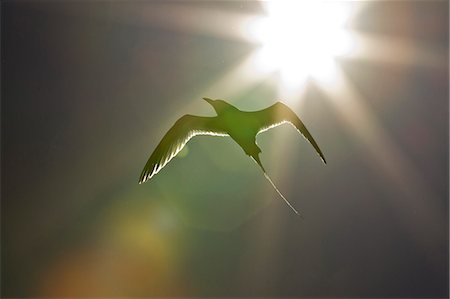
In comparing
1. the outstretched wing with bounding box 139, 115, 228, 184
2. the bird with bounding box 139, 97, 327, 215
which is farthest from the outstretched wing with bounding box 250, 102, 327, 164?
the outstretched wing with bounding box 139, 115, 228, 184

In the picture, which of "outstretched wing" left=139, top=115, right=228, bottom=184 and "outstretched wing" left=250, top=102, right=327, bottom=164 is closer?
"outstretched wing" left=139, top=115, right=228, bottom=184

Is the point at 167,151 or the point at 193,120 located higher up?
the point at 193,120

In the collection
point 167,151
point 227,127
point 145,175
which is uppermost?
point 227,127

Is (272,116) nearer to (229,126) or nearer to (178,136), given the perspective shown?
(229,126)

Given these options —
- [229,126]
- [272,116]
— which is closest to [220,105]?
[229,126]

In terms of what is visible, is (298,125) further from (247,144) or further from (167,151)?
(167,151)

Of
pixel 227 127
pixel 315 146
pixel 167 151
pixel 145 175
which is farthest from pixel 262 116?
pixel 145 175

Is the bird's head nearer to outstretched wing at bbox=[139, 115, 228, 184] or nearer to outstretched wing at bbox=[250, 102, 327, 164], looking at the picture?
outstretched wing at bbox=[139, 115, 228, 184]
